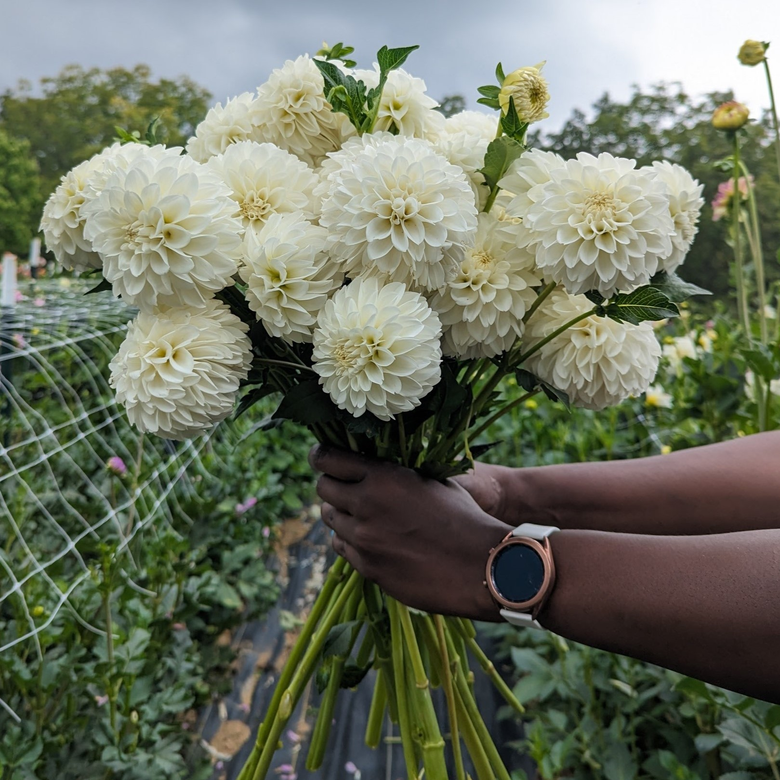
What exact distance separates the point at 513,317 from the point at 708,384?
1.53 meters

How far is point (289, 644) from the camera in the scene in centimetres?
243

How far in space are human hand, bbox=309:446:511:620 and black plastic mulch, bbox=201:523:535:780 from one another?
1.14 m

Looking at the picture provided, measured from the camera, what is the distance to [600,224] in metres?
0.68

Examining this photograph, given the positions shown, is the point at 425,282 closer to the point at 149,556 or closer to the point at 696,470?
the point at 696,470

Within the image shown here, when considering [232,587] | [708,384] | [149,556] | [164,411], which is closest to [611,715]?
[708,384]

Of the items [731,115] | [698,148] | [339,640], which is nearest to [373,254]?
[339,640]

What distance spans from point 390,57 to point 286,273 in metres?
0.28

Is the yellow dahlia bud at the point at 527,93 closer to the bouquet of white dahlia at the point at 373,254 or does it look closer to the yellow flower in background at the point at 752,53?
the bouquet of white dahlia at the point at 373,254

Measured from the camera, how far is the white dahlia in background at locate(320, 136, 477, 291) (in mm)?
668

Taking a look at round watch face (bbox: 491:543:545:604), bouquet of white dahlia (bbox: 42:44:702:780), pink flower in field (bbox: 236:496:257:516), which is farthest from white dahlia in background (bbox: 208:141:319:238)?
pink flower in field (bbox: 236:496:257:516)

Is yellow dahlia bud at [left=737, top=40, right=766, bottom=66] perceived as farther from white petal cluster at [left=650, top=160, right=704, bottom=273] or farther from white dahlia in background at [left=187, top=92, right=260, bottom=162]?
white dahlia in background at [left=187, top=92, right=260, bottom=162]

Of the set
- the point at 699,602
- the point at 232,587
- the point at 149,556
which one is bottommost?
the point at 232,587

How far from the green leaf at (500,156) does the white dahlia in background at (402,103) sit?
0.13 metres

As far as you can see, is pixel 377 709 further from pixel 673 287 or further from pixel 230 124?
pixel 230 124
